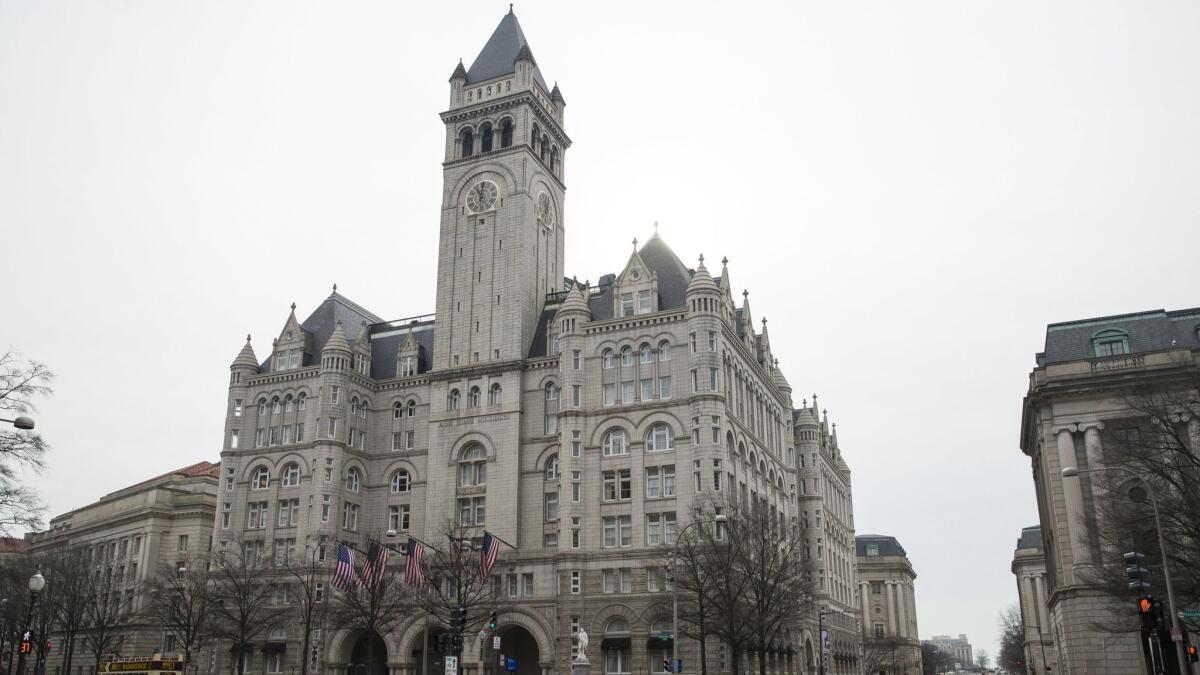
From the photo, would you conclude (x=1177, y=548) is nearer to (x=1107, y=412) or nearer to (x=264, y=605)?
(x=1107, y=412)

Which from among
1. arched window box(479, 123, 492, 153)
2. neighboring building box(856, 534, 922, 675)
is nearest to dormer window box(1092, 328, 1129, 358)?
arched window box(479, 123, 492, 153)

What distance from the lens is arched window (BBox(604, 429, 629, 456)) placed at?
77312mm

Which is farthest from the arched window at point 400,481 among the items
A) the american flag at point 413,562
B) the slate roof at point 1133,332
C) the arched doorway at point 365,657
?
the slate roof at point 1133,332

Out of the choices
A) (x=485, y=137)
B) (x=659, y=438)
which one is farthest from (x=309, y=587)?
(x=485, y=137)

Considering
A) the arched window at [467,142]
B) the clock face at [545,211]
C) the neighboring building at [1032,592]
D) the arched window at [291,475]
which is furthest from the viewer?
the neighboring building at [1032,592]

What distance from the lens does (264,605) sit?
271 ft

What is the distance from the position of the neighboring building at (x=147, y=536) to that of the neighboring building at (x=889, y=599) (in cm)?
10122

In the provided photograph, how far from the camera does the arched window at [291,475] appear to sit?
87812 millimetres

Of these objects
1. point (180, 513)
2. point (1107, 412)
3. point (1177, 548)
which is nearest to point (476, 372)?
point (180, 513)

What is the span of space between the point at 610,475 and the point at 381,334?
110 feet

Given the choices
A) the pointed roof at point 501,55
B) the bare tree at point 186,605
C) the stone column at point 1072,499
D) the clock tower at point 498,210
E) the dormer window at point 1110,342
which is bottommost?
the bare tree at point 186,605

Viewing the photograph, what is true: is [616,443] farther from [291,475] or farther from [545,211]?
[291,475]

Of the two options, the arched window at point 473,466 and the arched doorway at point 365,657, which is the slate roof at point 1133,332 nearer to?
the arched window at point 473,466

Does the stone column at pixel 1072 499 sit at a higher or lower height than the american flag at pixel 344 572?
higher
